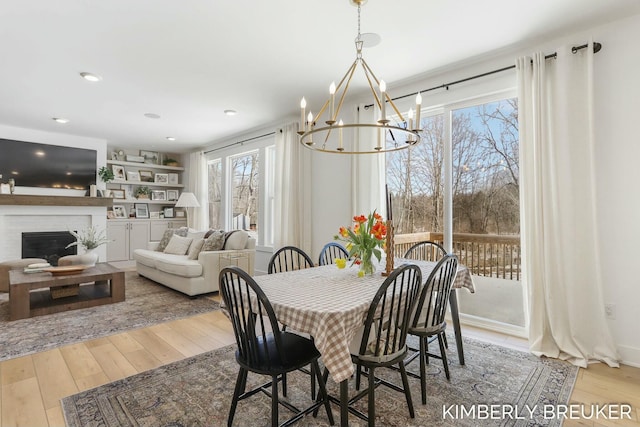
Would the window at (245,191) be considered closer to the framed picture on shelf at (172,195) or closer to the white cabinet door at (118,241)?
the framed picture on shelf at (172,195)

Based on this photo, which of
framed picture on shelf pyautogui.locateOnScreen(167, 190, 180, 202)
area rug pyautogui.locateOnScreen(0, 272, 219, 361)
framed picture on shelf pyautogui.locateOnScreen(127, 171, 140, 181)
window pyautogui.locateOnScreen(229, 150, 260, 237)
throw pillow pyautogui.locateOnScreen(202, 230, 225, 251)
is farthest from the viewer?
framed picture on shelf pyautogui.locateOnScreen(167, 190, 180, 202)

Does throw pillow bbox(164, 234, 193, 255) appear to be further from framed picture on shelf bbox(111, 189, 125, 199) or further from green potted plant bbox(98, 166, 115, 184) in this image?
framed picture on shelf bbox(111, 189, 125, 199)

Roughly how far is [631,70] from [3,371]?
5047mm

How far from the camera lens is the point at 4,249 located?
546 centimetres

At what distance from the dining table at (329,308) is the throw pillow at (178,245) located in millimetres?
3464

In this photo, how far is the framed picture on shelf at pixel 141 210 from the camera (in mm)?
7422

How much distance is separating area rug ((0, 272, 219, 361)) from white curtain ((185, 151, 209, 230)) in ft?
8.57

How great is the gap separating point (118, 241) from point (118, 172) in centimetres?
147

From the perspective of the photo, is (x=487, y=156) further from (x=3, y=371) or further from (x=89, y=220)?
(x=89, y=220)

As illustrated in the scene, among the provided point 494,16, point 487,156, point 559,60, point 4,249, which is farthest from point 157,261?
point 559,60

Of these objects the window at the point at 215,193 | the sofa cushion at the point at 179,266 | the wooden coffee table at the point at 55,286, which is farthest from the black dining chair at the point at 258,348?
the window at the point at 215,193

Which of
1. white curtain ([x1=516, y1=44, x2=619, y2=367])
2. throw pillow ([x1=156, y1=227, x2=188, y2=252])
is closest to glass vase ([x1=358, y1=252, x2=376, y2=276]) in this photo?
white curtain ([x1=516, y1=44, x2=619, y2=367])

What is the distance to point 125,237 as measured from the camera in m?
6.94

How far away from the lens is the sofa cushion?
4262 millimetres
